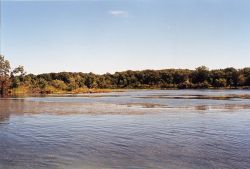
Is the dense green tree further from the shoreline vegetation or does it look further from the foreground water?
Result: the foreground water

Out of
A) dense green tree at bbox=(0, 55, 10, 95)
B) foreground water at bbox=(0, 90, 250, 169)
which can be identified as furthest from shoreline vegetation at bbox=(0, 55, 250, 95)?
foreground water at bbox=(0, 90, 250, 169)

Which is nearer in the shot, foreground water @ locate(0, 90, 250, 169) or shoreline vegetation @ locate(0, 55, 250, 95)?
foreground water @ locate(0, 90, 250, 169)

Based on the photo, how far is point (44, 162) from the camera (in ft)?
49.0

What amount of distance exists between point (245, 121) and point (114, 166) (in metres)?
18.1

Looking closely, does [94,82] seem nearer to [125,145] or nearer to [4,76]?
[4,76]

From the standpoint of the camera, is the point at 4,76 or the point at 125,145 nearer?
the point at 125,145

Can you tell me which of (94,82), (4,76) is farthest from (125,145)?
(94,82)

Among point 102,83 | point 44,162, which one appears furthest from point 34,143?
point 102,83

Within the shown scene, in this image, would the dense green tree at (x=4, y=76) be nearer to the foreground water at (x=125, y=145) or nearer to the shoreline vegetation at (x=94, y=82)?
the shoreline vegetation at (x=94, y=82)

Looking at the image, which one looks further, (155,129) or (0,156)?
(155,129)

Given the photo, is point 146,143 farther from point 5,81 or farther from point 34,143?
point 5,81

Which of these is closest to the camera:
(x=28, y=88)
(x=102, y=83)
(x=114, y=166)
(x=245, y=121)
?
(x=114, y=166)

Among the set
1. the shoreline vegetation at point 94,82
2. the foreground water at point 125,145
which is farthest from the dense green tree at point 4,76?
the foreground water at point 125,145

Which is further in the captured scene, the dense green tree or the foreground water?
the dense green tree
